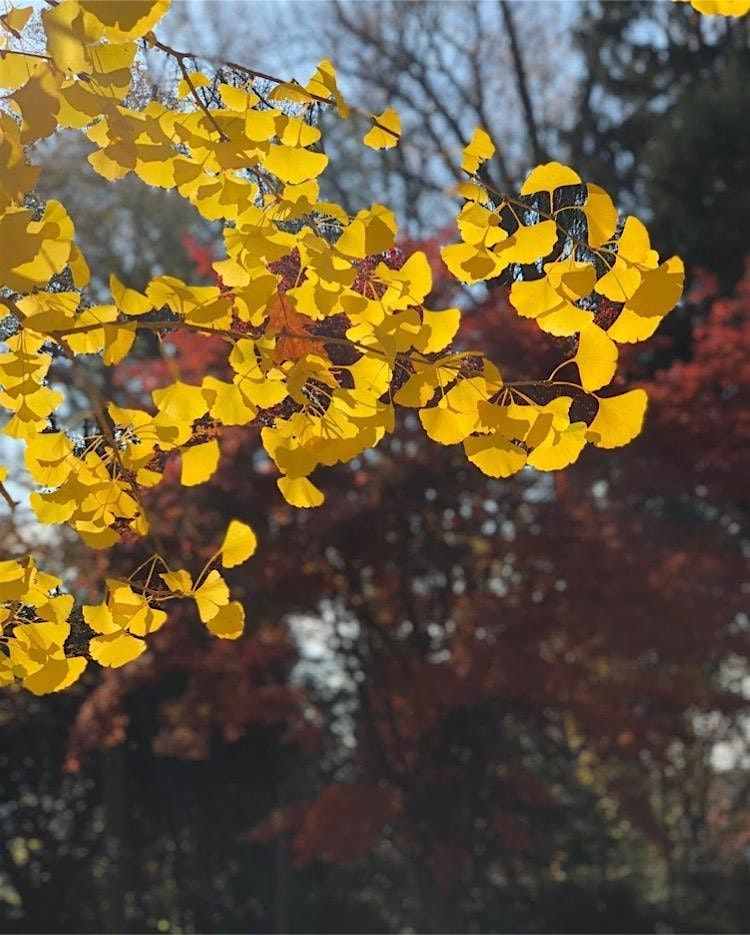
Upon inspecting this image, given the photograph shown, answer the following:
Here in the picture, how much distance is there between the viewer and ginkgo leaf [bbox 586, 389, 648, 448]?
0.98 meters

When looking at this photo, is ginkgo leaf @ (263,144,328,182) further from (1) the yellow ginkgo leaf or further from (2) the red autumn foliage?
(2) the red autumn foliage

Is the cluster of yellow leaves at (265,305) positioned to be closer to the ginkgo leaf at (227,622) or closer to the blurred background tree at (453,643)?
the ginkgo leaf at (227,622)

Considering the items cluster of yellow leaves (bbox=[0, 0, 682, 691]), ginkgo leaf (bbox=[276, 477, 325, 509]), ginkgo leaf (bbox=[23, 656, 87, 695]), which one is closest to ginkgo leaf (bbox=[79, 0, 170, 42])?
cluster of yellow leaves (bbox=[0, 0, 682, 691])

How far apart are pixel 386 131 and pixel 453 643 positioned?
500 cm

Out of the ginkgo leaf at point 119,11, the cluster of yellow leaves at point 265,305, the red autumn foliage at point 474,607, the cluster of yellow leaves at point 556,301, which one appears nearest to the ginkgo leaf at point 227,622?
the cluster of yellow leaves at point 265,305

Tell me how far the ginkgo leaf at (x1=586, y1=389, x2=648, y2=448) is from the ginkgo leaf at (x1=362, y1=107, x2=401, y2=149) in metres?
0.30

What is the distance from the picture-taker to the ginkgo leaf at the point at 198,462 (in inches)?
45.3

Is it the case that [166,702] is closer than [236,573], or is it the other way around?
[236,573]

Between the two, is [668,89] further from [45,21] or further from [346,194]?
[45,21]

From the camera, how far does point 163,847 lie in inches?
300

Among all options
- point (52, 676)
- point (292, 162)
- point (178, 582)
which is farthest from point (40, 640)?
point (292, 162)

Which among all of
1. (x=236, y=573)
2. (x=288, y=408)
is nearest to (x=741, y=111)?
(x=236, y=573)

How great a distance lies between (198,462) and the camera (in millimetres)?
1156

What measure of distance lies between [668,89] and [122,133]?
7.84m
